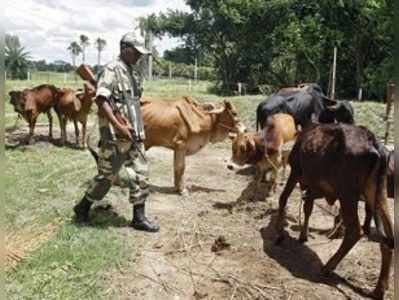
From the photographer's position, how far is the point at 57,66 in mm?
57312

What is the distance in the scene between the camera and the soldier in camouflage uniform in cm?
504

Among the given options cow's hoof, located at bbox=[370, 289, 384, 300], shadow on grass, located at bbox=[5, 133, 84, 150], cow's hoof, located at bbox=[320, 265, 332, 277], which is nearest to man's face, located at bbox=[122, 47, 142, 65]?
cow's hoof, located at bbox=[320, 265, 332, 277]

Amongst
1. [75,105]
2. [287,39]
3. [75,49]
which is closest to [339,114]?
[75,105]

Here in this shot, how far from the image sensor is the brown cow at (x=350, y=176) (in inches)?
149

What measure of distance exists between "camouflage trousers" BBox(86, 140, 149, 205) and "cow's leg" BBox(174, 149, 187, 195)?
1.72m

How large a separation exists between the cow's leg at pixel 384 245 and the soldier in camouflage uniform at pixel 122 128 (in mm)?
2444

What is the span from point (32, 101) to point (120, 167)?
660 centimetres

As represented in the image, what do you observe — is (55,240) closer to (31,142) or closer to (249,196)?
(249,196)

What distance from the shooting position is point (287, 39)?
75.6 ft

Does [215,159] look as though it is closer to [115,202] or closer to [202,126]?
[202,126]

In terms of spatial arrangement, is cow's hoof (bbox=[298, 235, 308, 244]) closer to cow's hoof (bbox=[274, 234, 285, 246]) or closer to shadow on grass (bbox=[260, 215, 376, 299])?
shadow on grass (bbox=[260, 215, 376, 299])

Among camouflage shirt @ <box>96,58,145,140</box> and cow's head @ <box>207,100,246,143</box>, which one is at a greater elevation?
camouflage shirt @ <box>96,58,145,140</box>

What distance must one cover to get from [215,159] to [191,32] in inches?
831

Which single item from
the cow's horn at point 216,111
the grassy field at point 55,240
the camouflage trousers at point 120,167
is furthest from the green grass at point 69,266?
the cow's horn at point 216,111
